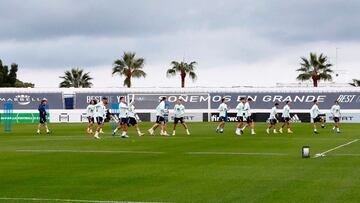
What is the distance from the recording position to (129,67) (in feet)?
330

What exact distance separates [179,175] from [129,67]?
8415 centimetres

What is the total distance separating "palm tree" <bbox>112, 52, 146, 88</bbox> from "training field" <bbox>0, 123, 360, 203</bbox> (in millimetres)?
73922

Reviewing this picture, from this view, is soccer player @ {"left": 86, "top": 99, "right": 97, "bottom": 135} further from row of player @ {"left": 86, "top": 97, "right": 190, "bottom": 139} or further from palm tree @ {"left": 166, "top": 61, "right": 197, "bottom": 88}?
palm tree @ {"left": 166, "top": 61, "right": 197, "bottom": 88}

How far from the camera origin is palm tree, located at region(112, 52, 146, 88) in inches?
3942

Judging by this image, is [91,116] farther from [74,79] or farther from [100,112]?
[74,79]

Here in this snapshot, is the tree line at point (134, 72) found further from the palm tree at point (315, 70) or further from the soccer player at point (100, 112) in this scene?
the soccer player at point (100, 112)

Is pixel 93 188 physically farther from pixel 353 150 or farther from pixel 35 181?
pixel 353 150

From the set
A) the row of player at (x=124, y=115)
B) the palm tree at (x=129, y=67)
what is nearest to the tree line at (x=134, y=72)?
the palm tree at (x=129, y=67)

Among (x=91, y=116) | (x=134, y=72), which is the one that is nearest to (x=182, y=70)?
(x=134, y=72)

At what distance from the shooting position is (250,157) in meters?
22.5

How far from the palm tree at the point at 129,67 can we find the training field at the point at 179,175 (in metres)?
73.9

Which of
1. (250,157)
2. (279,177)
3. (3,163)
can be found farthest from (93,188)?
(250,157)

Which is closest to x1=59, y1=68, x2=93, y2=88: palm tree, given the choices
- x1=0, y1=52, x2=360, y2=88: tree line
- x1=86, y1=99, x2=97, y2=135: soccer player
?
x1=0, y1=52, x2=360, y2=88: tree line

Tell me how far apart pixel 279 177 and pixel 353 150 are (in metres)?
10.1
